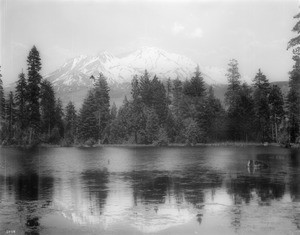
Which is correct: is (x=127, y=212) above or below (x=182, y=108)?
below

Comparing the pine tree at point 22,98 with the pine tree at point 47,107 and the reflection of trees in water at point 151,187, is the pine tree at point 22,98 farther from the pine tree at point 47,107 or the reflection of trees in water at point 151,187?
the reflection of trees in water at point 151,187

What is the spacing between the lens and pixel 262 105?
106 meters

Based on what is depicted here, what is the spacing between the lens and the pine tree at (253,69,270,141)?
105 m

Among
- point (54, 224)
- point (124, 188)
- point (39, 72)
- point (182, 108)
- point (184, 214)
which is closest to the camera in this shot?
point (54, 224)

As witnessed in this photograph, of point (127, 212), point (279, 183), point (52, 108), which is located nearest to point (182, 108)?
point (52, 108)

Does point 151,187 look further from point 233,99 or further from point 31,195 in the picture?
point 233,99

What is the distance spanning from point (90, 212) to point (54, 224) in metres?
2.47

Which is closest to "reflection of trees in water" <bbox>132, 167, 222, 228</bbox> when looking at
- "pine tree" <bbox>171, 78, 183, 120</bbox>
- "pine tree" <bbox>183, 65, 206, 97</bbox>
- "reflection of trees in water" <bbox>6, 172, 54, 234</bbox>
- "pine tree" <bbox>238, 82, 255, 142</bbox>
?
"reflection of trees in water" <bbox>6, 172, 54, 234</bbox>

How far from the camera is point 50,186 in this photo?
85.6 feet

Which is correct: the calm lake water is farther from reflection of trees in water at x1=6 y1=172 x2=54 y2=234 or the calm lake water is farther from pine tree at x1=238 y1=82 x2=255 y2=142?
pine tree at x1=238 y1=82 x2=255 y2=142

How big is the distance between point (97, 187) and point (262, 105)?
86.7 meters

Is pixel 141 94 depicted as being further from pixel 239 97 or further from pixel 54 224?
pixel 54 224

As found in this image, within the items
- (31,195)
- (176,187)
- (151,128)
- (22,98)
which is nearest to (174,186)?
(176,187)

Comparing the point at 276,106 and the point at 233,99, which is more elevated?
the point at 233,99
